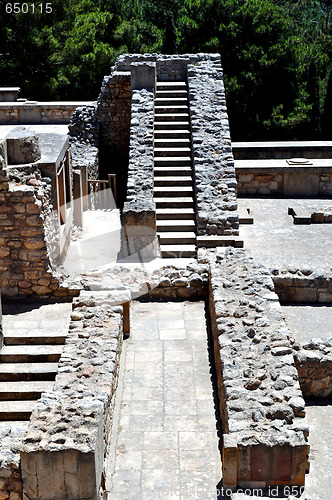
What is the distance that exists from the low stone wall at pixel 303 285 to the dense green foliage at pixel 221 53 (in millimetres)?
16004

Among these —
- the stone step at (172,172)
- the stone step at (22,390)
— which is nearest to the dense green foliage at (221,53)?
the stone step at (172,172)

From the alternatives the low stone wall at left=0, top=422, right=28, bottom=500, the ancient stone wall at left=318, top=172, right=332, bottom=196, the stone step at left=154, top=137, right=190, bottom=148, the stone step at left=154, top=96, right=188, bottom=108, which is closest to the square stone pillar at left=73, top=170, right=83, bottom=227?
the stone step at left=154, top=137, right=190, bottom=148

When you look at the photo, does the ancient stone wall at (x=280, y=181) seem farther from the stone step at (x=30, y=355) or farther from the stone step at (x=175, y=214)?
the stone step at (x=30, y=355)

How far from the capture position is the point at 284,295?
10.6 metres

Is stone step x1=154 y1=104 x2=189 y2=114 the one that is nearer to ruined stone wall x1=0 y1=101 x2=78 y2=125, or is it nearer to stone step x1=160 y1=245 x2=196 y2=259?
stone step x1=160 y1=245 x2=196 y2=259

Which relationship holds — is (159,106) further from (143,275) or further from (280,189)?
(143,275)

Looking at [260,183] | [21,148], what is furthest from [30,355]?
[260,183]

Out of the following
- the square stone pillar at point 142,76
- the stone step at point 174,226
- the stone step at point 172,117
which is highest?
the square stone pillar at point 142,76

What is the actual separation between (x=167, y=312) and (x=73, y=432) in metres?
4.02

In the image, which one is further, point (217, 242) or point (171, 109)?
point (171, 109)

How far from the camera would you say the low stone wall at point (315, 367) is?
8562mm

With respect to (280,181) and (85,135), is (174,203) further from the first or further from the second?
(85,135)

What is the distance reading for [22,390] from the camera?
8.29 metres

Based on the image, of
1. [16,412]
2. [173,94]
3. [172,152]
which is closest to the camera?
[16,412]
